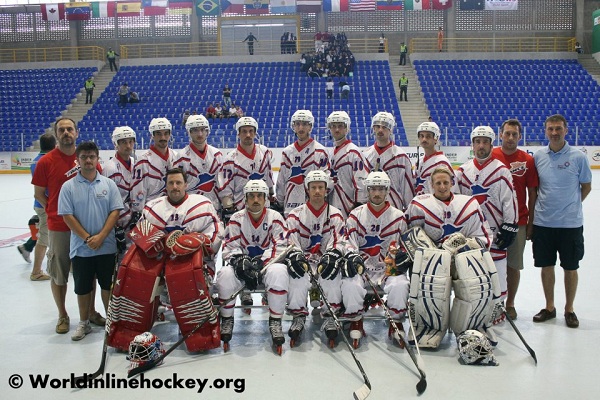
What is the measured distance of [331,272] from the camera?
4316mm

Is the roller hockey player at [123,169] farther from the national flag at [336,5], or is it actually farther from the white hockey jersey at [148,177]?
the national flag at [336,5]

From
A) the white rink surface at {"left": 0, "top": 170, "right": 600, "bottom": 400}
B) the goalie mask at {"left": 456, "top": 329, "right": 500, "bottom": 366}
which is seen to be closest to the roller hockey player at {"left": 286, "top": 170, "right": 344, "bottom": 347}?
the white rink surface at {"left": 0, "top": 170, "right": 600, "bottom": 400}

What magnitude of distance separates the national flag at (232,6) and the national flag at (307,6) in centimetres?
258

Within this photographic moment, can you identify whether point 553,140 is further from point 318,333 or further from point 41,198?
point 41,198

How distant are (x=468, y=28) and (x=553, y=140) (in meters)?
24.3

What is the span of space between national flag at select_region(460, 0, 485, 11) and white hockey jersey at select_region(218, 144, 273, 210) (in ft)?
73.9

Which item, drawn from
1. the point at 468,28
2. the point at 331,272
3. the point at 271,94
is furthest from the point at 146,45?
the point at 331,272

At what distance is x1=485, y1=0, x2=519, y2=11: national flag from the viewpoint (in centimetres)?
2486

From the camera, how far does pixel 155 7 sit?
2592cm

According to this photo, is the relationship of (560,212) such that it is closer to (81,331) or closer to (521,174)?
(521,174)

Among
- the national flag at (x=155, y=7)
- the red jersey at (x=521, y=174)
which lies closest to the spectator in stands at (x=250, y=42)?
the national flag at (x=155, y=7)

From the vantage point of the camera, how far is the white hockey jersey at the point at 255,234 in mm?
4688

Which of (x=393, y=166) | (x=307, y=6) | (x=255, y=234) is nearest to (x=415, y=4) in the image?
(x=307, y=6)

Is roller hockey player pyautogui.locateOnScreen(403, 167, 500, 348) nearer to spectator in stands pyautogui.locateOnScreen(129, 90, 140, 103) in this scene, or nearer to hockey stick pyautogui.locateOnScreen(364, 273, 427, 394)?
hockey stick pyautogui.locateOnScreen(364, 273, 427, 394)
